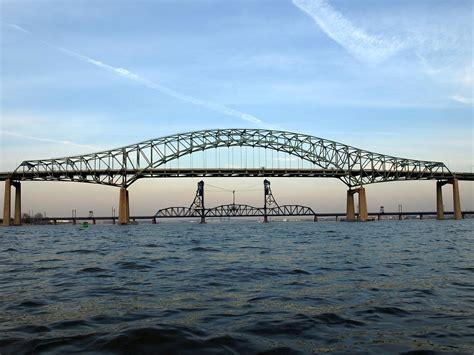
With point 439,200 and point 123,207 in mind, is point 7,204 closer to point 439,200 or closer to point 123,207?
point 123,207

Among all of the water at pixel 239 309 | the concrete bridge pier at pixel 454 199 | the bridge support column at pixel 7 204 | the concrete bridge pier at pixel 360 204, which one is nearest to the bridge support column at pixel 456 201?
the concrete bridge pier at pixel 454 199

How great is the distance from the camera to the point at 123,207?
94062mm

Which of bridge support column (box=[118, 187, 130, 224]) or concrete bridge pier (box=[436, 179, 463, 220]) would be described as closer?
bridge support column (box=[118, 187, 130, 224])

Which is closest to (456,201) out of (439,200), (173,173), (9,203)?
(439,200)

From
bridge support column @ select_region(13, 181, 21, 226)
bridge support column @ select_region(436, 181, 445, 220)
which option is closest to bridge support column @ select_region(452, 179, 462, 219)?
bridge support column @ select_region(436, 181, 445, 220)

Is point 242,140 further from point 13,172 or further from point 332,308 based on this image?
point 332,308

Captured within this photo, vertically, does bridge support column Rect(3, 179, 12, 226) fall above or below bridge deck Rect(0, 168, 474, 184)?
below

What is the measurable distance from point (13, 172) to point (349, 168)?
298 feet

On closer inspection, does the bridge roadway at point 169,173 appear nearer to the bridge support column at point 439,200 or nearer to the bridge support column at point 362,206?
the bridge support column at point 362,206

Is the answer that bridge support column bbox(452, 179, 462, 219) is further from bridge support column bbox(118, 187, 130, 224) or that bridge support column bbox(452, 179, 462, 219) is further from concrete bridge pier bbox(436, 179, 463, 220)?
bridge support column bbox(118, 187, 130, 224)

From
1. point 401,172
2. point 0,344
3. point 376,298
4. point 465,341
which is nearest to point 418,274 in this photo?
point 376,298

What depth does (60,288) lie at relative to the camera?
33.6 ft

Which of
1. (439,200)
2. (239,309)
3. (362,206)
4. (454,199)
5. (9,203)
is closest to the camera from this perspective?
(239,309)

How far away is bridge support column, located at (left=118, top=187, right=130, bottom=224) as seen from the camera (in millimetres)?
92713
